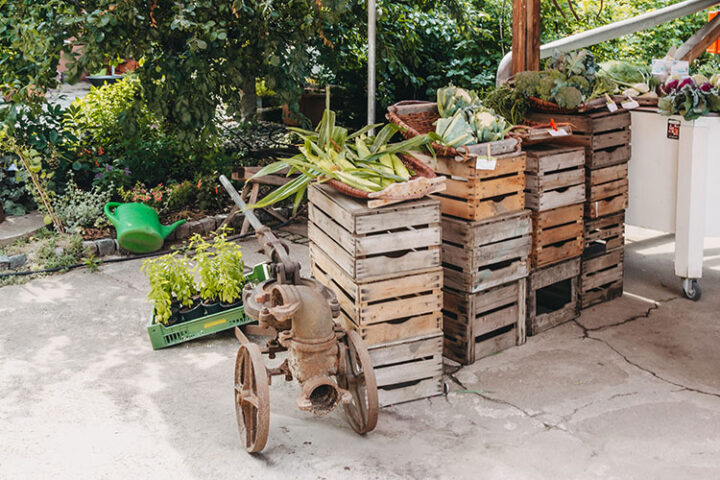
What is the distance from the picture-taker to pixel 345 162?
4.59 metres

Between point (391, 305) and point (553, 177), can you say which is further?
point (553, 177)

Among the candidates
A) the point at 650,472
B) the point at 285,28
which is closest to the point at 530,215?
the point at 650,472

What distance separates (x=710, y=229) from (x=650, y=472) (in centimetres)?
262

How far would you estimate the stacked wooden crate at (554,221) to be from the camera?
522 centimetres

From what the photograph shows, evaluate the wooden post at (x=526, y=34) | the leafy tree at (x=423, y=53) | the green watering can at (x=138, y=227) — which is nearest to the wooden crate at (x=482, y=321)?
the wooden post at (x=526, y=34)

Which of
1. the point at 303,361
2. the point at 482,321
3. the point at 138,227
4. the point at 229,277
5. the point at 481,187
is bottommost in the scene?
the point at 482,321

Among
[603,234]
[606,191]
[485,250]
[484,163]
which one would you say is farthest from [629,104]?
[485,250]

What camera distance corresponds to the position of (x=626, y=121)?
19.2ft

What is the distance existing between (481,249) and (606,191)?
149 centimetres

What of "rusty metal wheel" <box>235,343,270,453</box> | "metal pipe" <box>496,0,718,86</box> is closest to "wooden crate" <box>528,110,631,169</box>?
"metal pipe" <box>496,0,718,86</box>

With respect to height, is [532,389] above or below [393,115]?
below

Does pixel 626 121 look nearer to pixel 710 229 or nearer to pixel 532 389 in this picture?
pixel 710 229

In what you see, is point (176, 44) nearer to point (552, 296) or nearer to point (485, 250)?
point (485, 250)

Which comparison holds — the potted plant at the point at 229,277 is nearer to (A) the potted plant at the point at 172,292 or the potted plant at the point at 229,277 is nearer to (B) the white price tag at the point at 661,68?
(A) the potted plant at the point at 172,292
